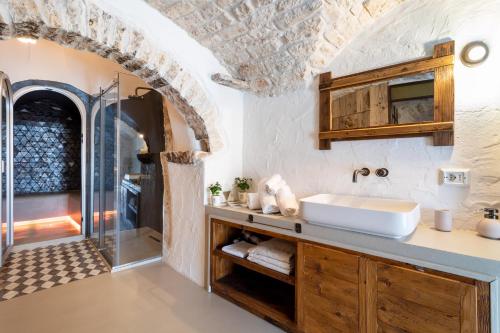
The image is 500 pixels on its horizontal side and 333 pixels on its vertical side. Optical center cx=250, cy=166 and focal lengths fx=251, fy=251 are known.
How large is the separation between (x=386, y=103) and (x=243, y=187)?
140cm

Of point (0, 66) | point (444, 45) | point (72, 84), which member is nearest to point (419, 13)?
point (444, 45)

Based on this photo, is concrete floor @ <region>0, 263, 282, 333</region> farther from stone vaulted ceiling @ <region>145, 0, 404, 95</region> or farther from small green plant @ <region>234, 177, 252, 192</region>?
stone vaulted ceiling @ <region>145, 0, 404, 95</region>

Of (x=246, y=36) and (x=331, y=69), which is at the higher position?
(x=246, y=36)

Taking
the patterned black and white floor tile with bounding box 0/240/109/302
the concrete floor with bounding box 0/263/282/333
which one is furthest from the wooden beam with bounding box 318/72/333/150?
the patterned black and white floor tile with bounding box 0/240/109/302

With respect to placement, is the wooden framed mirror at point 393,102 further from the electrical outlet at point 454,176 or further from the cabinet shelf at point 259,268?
the cabinet shelf at point 259,268

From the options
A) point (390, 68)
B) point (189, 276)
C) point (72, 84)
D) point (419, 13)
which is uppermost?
Answer: point (72, 84)

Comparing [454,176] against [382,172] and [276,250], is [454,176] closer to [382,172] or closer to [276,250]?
[382,172]

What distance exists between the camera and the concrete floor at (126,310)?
5.88ft

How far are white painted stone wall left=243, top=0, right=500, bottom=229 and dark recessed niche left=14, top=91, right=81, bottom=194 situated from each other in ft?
13.3

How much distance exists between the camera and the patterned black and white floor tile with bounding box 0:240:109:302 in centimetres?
233

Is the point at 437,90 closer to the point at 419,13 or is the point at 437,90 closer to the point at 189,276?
the point at 419,13

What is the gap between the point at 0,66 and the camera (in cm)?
318

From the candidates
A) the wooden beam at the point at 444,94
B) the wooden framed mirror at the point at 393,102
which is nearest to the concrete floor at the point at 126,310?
the wooden framed mirror at the point at 393,102

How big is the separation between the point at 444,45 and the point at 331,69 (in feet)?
2.36
